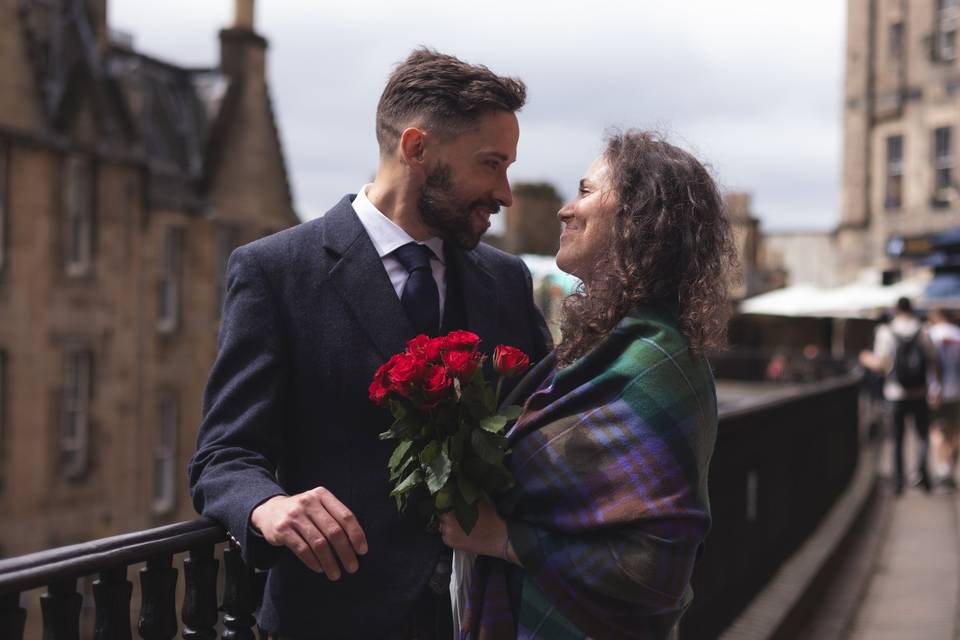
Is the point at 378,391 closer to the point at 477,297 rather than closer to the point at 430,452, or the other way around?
the point at 430,452

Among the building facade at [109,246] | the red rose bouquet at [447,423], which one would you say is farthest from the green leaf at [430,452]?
the building facade at [109,246]

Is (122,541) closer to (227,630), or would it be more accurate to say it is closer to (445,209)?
(227,630)

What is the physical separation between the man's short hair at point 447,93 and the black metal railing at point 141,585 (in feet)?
3.57

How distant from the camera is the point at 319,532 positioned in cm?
251

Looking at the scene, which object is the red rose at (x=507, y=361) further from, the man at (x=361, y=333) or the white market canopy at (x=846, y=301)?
the white market canopy at (x=846, y=301)

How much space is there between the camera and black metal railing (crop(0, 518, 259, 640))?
2430 mm

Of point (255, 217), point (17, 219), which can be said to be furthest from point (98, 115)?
point (255, 217)

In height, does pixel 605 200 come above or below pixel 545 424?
above

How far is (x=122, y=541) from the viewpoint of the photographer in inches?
106

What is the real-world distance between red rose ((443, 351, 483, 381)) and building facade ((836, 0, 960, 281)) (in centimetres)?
3295

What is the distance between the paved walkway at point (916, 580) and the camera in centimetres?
768

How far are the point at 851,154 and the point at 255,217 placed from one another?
18.1 m

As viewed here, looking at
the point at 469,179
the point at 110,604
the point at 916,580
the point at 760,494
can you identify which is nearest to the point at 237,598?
the point at 110,604

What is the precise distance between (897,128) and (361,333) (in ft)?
119
